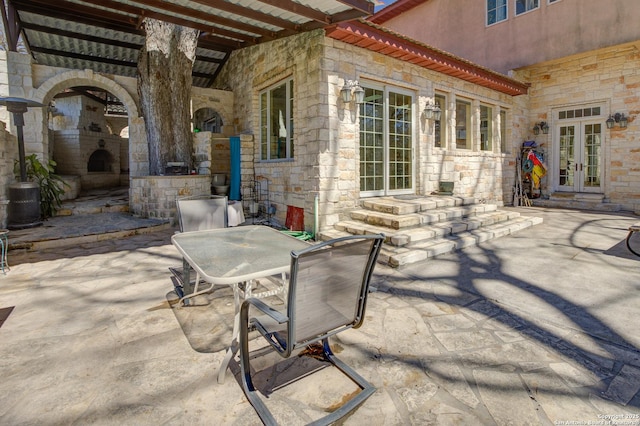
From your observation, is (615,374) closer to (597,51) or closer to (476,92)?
(476,92)

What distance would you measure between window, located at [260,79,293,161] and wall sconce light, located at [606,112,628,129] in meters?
8.58

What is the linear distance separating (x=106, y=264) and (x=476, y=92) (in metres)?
8.71

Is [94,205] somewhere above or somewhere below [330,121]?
below

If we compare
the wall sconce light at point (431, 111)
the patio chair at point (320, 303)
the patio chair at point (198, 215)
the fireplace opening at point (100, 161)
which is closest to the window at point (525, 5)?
the wall sconce light at point (431, 111)

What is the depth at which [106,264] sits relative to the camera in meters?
4.46

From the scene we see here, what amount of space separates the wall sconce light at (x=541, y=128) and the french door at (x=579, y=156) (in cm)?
31

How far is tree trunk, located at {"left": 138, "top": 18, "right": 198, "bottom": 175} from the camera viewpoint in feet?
25.8

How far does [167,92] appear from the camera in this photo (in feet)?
26.7

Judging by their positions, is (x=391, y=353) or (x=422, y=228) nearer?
(x=391, y=353)

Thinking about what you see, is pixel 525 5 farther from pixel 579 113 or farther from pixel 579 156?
pixel 579 156

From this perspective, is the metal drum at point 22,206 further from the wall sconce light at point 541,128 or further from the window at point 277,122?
the wall sconce light at point 541,128

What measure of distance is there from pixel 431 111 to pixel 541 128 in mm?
5496

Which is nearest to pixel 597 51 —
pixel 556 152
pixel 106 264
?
pixel 556 152

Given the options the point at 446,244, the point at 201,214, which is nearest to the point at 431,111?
the point at 446,244
